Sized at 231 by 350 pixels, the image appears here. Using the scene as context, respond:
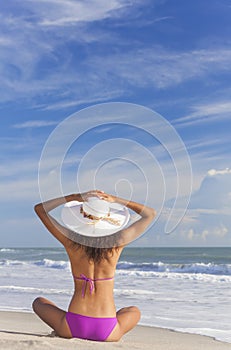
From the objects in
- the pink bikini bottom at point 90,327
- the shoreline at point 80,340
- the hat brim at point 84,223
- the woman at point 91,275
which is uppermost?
the hat brim at point 84,223

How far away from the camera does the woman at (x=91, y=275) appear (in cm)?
404

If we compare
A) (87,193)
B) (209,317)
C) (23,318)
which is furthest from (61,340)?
(209,317)

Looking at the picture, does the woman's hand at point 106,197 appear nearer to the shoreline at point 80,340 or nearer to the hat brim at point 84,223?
the hat brim at point 84,223

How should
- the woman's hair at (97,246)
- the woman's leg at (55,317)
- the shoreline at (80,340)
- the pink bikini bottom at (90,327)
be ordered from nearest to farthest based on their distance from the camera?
the shoreline at (80,340)
the woman's hair at (97,246)
the pink bikini bottom at (90,327)
the woman's leg at (55,317)

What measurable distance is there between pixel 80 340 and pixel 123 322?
0.44 m

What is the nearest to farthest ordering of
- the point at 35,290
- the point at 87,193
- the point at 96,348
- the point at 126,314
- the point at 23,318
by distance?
the point at 96,348 < the point at 87,193 < the point at 126,314 < the point at 23,318 < the point at 35,290

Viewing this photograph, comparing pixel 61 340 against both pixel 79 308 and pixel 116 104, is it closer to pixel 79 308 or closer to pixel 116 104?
pixel 79 308

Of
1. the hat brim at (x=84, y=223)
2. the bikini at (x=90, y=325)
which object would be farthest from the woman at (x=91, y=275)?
the hat brim at (x=84, y=223)

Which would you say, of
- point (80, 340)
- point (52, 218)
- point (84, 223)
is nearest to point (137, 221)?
point (84, 223)

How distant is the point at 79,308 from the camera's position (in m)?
4.12

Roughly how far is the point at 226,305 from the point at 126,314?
233 inches

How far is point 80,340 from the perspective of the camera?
399 centimetres

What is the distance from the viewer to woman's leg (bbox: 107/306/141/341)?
13.7ft

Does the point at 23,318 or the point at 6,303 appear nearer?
the point at 23,318
